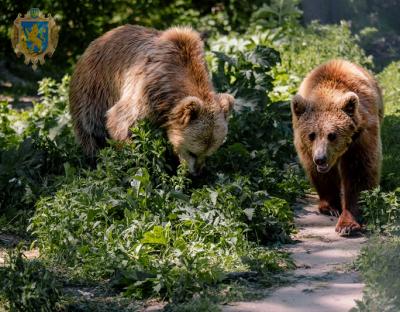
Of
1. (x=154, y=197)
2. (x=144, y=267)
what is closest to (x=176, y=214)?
(x=154, y=197)

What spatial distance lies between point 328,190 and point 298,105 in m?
0.89

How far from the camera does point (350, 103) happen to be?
699 cm

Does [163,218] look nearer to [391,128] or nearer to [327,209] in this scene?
[327,209]

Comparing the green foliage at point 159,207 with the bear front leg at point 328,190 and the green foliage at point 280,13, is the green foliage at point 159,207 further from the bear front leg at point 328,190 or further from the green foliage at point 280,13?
the green foliage at point 280,13

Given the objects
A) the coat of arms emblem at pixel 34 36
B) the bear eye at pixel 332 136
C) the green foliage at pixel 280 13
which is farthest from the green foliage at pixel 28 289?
the green foliage at pixel 280 13

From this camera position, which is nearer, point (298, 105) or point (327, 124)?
point (327, 124)

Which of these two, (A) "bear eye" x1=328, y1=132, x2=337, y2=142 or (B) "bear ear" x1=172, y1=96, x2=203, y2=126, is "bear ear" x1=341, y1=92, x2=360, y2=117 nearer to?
(A) "bear eye" x1=328, y1=132, x2=337, y2=142

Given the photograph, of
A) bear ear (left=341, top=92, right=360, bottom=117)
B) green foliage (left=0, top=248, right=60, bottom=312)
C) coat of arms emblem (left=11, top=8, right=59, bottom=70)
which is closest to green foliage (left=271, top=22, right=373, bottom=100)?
bear ear (left=341, top=92, right=360, bottom=117)

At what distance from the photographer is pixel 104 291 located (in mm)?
5582

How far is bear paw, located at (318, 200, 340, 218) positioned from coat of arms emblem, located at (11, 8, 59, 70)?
2744 millimetres

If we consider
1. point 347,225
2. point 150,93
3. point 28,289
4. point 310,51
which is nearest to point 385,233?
point 347,225

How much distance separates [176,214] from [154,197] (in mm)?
274

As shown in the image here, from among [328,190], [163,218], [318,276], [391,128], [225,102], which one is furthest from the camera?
[391,128]

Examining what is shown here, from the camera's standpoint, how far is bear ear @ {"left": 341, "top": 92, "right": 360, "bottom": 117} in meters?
6.96
